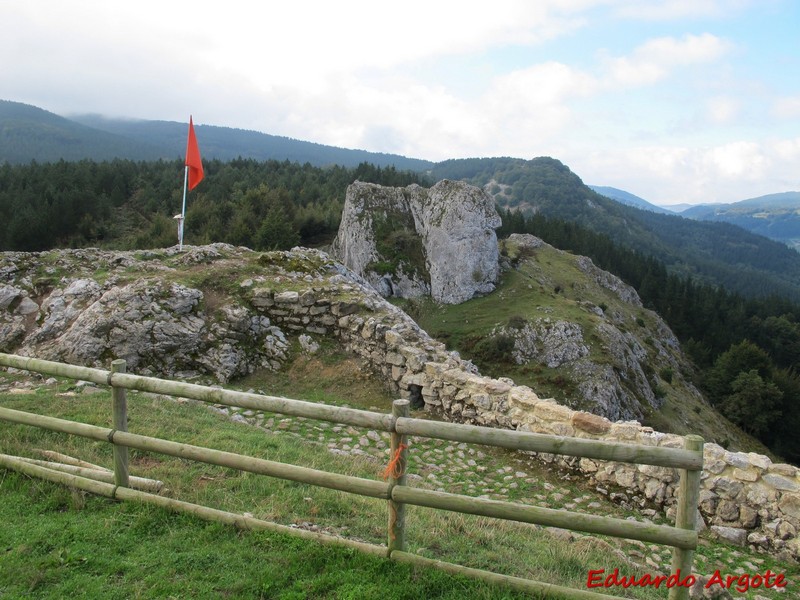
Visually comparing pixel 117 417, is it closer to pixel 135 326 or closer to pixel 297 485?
pixel 297 485

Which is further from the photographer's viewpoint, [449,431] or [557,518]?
[449,431]


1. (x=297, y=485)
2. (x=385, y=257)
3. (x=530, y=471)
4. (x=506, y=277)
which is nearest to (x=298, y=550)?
(x=297, y=485)

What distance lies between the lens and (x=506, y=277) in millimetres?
50969

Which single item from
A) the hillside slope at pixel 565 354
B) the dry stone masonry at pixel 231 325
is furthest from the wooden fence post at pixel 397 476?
the hillside slope at pixel 565 354

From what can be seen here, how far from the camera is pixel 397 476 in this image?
4.74m

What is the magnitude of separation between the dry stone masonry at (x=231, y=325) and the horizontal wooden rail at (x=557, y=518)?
5.14 meters

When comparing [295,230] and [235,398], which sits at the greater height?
[295,230]

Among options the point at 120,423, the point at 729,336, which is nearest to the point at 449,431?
the point at 120,423

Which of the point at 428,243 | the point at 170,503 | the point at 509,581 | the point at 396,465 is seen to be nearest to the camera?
the point at 509,581

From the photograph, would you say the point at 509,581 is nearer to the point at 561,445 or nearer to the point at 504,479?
the point at 561,445

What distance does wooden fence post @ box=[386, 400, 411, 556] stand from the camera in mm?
4699

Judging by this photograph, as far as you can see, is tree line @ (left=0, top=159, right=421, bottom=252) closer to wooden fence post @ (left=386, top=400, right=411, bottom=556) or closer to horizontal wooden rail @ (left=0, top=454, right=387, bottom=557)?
horizontal wooden rail @ (left=0, top=454, right=387, bottom=557)

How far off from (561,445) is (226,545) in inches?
132

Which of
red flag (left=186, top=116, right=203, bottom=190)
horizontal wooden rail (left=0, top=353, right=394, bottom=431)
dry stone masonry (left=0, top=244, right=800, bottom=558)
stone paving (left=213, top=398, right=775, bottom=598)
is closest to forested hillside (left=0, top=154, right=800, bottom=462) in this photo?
red flag (left=186, top=116, right=203, bottom=190)
